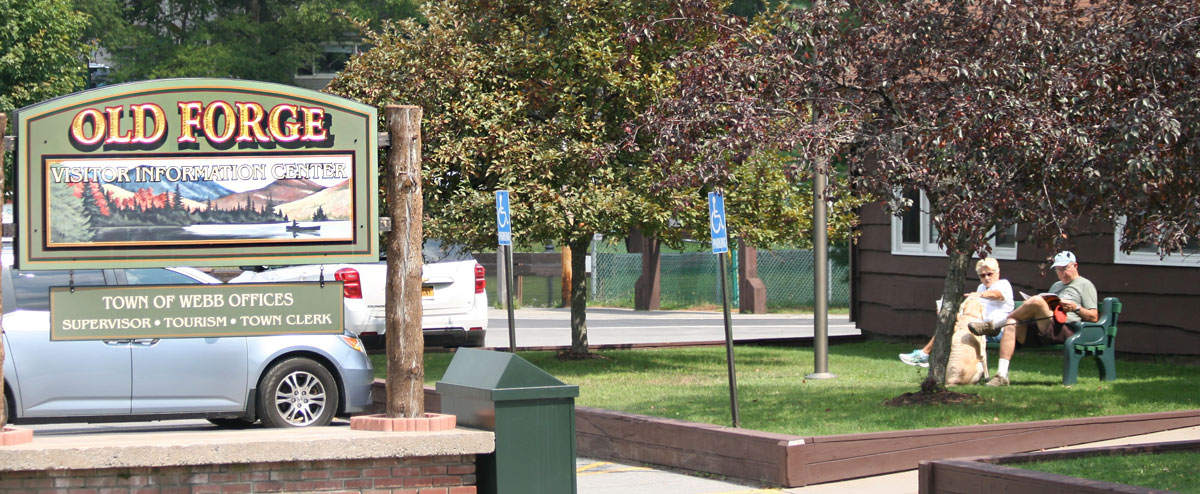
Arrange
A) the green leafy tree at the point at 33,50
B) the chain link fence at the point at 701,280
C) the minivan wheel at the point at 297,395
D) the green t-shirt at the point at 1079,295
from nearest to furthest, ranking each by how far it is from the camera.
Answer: the minivan wheel at the point at 297,395 < the green t-shirt at the point at 1079,295 < the green leafy tree at the point at 33,50 < the chain link fence at the point at 701,280

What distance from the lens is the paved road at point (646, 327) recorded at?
23.4 m

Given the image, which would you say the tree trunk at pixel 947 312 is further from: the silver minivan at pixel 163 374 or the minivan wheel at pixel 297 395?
the minivan wheel at pixel 297 395

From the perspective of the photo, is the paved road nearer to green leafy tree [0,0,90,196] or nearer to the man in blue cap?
the man in blue cap

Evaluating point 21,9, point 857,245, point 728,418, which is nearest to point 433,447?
point 728,418

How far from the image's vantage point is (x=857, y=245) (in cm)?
2097

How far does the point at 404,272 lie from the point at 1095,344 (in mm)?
8069

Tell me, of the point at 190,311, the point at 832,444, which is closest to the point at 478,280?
the point at 832,444

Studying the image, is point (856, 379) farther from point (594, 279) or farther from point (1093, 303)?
point (594, 279)

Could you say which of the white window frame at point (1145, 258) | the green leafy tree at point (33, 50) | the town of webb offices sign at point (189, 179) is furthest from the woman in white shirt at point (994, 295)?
the green leafy tree at point (33, 50)

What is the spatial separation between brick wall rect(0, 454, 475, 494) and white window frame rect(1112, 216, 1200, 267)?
9987 millimetres

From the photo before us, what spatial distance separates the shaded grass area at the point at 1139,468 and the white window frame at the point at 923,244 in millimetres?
9082

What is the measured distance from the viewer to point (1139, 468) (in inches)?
322

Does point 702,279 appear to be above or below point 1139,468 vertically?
above

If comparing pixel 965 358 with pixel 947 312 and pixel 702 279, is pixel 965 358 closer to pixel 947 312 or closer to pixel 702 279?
pixel 947 312
